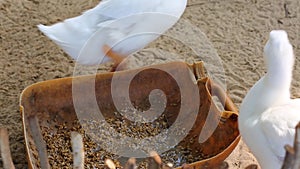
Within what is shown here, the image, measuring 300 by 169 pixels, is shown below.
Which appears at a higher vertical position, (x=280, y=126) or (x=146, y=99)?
(x=280, y=126)

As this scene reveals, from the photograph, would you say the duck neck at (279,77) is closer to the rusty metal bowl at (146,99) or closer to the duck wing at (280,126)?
the duck wing at (280,126)

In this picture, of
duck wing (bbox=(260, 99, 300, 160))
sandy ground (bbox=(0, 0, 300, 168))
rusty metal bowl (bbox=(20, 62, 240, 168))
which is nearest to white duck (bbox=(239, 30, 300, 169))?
duck wing (bbox=(260, 99, 300, 160))

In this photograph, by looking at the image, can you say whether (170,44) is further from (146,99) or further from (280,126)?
(280,126)

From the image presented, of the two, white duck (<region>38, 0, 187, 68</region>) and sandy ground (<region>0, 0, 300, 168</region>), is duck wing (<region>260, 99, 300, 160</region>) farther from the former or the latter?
white duck (<region>38, 0, 187, 68</region>)

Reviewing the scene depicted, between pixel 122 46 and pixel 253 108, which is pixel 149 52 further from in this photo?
pixel 253 108

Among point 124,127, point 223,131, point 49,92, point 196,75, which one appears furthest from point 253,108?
point 49,92

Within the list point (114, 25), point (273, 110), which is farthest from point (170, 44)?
point (273, 110)

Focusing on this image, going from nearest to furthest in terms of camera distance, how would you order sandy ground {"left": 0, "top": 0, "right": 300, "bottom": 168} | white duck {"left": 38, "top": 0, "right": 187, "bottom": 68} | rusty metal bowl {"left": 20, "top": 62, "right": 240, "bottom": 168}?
rusty metal bowl {"left": 20, "top": 62, "right": 240, "bottom": 168}
white duck {"left": 38, "top": 0, "right": 187, "bottom": 68}
sandy ground {"left": 0, "top": 0, "right": 300, "bottom": 168}
